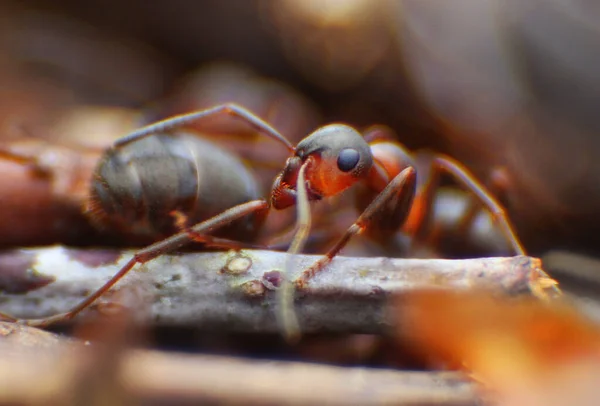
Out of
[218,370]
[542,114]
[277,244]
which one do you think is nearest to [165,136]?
[277,244]

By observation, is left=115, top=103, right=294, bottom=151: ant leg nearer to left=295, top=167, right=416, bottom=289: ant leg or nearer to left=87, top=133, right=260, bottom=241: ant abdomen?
left=87, top=133, right=260, bottom=241: ant abdomen

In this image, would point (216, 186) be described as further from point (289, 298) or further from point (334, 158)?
point (289, 298)

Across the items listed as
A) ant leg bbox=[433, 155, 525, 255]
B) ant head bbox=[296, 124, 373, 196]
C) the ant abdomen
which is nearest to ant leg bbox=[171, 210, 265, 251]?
the ant abdomen

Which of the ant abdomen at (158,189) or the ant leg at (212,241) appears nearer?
the ant leg at (212,241)

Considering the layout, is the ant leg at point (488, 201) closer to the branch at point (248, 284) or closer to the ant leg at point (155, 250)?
the branch at point (248, 284)

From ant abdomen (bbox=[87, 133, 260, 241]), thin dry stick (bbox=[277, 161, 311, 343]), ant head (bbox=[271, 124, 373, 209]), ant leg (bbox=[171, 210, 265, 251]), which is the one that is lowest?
thin dry stick (bbox=[277, 161, 311, 343])

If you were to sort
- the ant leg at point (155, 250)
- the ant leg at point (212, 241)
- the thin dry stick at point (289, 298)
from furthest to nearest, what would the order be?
the ant leg at point (212, 241) < the ant leg at point (155, 250) < the thin dry stick at point (289, 298)

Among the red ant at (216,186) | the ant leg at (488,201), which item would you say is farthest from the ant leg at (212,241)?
the ant leg at (488,201)

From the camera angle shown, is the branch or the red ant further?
the red ant
